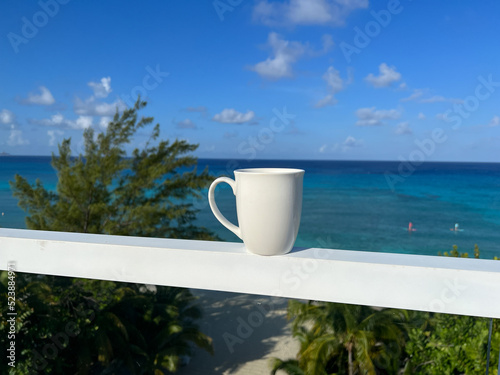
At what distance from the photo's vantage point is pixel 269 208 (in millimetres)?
646

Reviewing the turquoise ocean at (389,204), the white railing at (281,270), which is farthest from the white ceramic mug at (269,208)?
the turquoise ocean at (389,204)

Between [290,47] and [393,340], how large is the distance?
26.4m

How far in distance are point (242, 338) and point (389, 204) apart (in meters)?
20.7

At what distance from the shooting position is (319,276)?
0.65 m

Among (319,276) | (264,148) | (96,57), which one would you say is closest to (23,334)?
(319,276)

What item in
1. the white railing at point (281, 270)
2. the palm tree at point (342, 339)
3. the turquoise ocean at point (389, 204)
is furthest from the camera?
the turquoise ocean at point (389, 204)

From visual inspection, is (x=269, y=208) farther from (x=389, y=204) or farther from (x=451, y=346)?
(x=389, y=204)

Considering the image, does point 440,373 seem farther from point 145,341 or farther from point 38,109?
point 38,109

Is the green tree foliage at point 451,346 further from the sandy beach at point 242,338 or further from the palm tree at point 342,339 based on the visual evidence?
the sandy beach at point 242,338

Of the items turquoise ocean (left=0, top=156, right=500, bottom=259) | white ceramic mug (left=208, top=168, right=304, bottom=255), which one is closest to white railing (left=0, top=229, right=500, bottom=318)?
white ceramic mug (left=208, top=168, right=304, bottom=255)

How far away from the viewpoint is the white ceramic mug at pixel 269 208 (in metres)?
0.64

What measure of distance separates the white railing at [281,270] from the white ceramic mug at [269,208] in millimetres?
27

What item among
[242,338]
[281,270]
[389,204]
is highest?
[389,204]

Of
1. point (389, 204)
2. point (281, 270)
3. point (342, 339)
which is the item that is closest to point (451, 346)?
point (342, 339)
